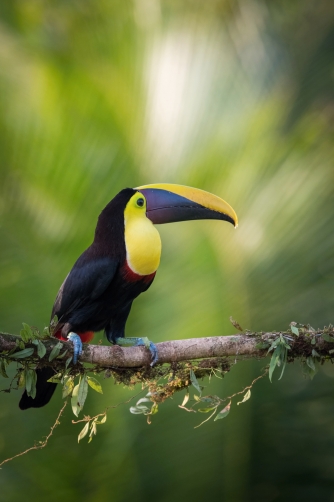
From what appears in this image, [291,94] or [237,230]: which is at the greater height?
[291,94]

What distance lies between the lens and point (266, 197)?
140 inches

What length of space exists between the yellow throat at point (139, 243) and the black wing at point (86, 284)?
0.30 feet

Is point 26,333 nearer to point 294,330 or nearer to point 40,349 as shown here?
point 40,349

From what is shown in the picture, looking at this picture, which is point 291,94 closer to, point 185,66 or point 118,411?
point 185,66

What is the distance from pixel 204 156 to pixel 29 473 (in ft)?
6.27

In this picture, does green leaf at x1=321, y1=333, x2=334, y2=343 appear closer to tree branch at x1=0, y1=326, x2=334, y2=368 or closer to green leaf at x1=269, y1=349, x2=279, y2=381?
tree branch at x1=0, y1=326, x2=334, y2=368

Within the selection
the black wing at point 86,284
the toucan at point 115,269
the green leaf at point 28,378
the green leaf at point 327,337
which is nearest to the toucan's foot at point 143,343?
the toucan at point 115,269

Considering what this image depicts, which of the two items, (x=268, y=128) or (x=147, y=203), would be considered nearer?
(x=147, y=203)

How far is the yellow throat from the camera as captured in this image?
3117 mm

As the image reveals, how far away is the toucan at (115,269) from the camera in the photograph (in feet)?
10.1

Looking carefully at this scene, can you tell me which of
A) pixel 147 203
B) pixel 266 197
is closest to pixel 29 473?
pixel 147 203

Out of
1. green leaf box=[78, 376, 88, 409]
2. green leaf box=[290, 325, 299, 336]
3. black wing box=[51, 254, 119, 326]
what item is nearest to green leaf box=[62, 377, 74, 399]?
green leaf box=[78, 376, 88, 409]

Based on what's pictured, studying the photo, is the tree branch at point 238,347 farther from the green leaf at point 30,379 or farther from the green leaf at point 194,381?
the green leaf at point 30,379

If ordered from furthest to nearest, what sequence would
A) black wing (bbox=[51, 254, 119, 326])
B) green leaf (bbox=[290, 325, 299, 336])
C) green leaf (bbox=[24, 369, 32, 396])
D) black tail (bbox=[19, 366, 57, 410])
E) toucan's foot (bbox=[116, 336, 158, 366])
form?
black wing (bbox=[51, 254, 119, 326])
black tail (bbox=[19, 366, 57, 410])
toucan's foot (bbox=[116, 336, 158, 366])
green leaf (bbox=[290, 325, 299, 336])
green leaf (bbox=[24, 369, 32, 396])
